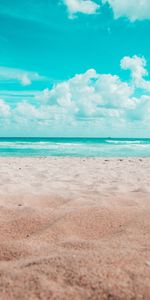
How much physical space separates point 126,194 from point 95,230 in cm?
164

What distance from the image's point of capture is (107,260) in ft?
5.82

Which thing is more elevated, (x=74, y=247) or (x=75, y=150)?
(x=74, y=247)

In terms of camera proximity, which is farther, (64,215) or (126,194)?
(126,194)

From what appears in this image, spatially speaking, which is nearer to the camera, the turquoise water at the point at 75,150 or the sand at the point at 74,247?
the sand at the point at 74,247

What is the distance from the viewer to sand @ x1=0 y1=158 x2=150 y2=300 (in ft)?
5.03

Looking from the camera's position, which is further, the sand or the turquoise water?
the turquoise water

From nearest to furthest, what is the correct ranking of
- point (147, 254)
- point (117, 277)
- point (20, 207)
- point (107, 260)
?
point (117, 277) < point (107, 260) < point (147, 254) < point (20, 207)

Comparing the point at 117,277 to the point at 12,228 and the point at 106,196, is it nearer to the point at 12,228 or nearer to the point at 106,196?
the point at 12,228

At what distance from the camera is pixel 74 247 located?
2119mm

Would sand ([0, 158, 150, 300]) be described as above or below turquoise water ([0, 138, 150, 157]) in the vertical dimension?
above

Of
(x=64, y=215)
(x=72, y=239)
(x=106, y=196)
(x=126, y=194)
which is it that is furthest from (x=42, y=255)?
(x=126, y=194)

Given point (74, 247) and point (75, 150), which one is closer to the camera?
point (74, 247)

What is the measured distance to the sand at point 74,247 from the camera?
1.53 m

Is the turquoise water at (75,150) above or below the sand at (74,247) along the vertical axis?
below
